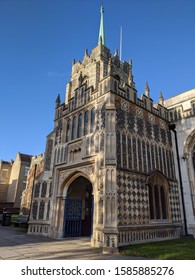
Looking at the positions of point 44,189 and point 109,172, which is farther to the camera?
point 44,189

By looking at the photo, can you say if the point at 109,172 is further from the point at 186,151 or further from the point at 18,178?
the point at 18,178

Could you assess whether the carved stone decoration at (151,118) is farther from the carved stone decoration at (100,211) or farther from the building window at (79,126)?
the carved stone decoration at (100,211)

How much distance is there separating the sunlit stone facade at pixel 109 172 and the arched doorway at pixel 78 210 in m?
0.06

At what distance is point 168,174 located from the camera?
46.3 feet

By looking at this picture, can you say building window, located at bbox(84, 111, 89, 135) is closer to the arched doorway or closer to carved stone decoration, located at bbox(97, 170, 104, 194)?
carved stone decoration, located at bbox(97, 170, 104, 194)

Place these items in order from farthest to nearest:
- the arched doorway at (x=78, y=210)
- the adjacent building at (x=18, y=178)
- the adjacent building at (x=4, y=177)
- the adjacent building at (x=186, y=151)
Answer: the adjacent building at (x=4, y=177), the adjacent building at (x=18, y=178), the adjacent building at (x=186, y=151), the arched doorway at (x=78, y=210)

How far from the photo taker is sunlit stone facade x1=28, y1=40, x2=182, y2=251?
32.6 feet

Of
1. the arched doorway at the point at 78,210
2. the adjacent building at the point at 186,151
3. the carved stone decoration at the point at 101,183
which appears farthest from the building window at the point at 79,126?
the adjacent building at the point at 186,151

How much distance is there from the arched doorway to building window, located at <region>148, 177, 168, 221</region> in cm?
394

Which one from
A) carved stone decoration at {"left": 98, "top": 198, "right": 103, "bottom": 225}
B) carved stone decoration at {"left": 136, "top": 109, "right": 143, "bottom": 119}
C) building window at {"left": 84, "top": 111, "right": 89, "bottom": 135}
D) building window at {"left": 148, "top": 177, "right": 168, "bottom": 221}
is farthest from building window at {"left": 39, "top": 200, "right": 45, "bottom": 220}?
carved stone decoration at {"left": 136, "top": 109, "right": 143, "bottom": 119}

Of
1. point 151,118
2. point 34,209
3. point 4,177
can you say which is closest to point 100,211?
point 34,209

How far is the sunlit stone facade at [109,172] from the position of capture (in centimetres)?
995

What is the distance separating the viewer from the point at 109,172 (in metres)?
9.98
